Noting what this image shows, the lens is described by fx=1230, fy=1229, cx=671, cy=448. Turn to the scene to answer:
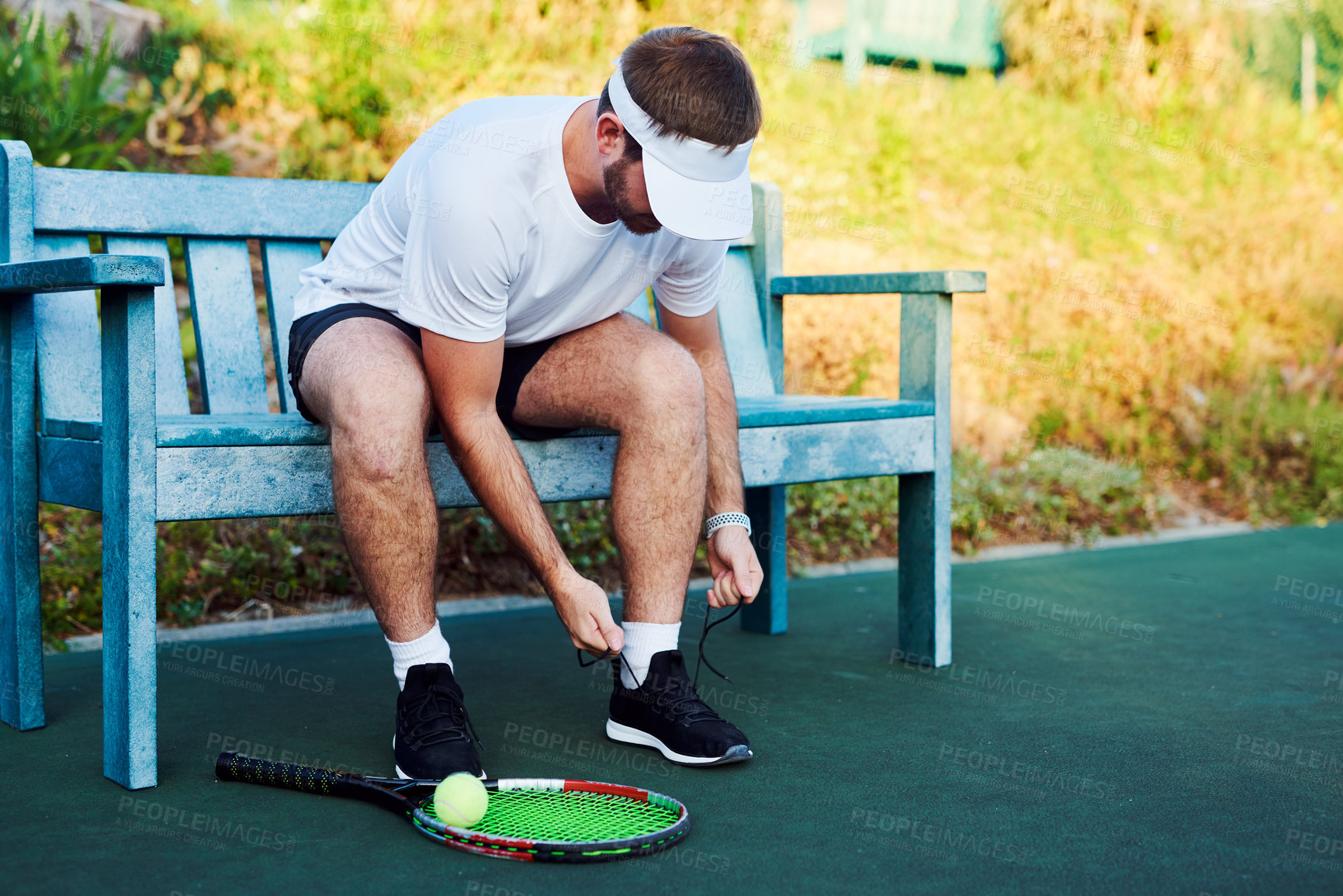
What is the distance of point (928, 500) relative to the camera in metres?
2.66

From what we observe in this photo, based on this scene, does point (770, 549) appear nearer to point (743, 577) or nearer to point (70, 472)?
point (743, 577)

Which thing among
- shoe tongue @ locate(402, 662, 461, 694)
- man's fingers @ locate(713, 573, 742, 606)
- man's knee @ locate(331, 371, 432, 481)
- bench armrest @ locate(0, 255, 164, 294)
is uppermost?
bench armrest @ locate(0, 255, 164, 294)

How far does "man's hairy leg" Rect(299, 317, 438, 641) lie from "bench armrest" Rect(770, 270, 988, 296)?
1.09m

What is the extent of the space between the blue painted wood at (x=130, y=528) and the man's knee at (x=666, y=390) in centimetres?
76

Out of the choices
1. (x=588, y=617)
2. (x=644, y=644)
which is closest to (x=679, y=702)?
(x=644, y=644)

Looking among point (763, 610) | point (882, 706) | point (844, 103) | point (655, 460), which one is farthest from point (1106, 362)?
point (655, 460)

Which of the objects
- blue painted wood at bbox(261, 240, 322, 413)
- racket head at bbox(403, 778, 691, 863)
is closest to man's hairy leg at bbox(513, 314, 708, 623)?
racket head at bbox(403, 778, 691, 863)

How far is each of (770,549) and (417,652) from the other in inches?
48.2

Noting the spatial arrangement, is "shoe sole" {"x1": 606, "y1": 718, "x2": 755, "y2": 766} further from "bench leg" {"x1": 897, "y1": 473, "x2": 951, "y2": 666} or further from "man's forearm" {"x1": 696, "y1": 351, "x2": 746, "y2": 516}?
"bench leg" {"x1": 897, "y1": 473, "x2": 951, "y2": 666}

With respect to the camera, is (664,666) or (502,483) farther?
(664,666)

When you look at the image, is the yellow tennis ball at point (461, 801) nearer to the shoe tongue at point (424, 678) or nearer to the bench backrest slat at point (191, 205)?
the shoe tongue at point (424, 678)

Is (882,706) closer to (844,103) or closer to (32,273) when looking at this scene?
(32,273)

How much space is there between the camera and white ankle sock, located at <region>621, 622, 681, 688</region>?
209 centimetres

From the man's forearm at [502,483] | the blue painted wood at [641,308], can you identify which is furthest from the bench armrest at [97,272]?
the blue painted wood at [641,308]
